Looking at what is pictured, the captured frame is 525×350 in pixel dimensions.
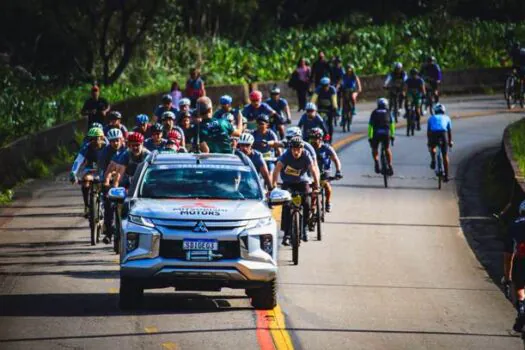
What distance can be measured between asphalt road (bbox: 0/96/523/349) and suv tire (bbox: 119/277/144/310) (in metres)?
0.14

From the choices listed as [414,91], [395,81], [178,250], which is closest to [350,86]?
[395,81]

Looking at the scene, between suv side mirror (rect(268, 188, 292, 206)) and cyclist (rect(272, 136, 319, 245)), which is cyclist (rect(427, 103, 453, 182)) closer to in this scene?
cyclist (rect(272, 136, 319, 245))

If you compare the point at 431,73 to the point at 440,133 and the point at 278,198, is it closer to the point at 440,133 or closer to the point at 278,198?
the point at 440,133

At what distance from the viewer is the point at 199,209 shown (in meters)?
16.0

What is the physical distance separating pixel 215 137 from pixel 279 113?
7728 millimetres

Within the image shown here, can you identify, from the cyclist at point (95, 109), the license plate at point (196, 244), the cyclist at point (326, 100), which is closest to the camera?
the license plate at point (196, 244)

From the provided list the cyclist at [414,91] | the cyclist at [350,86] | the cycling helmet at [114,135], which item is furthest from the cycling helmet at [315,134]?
the cyclist at [350,86]

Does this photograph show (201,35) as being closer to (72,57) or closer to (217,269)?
(72,57)

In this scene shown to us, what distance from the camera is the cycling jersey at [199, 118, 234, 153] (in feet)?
76.2

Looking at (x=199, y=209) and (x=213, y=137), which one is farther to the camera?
(x=213, y=137)

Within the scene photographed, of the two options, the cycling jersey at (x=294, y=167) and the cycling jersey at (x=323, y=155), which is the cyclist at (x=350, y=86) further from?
the cycling jersey at (x=294, y=167)

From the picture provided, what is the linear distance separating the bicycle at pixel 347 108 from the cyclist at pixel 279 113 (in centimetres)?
1072

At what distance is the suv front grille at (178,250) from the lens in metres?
15.9

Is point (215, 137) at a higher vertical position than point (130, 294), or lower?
higher
